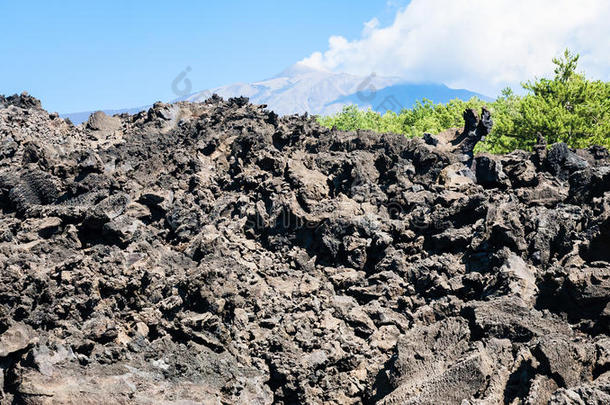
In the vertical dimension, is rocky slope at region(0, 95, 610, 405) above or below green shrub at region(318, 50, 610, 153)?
below

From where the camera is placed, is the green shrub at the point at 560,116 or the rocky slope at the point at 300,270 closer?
the rocky slope at the point at 300,270

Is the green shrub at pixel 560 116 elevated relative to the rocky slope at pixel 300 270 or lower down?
elevated

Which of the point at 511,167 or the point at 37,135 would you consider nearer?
the point at 511,167

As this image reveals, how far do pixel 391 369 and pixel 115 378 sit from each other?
482 cm

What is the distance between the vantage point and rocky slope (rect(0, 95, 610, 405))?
8.55 meters

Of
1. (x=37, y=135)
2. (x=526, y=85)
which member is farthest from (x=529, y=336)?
(x=526, y=85)

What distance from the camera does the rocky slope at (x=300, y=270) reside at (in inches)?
336

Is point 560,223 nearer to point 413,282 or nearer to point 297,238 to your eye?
point 413,282

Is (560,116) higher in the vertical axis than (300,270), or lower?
higher

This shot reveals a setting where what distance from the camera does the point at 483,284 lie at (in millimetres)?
11133

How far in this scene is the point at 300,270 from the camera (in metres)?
12.8

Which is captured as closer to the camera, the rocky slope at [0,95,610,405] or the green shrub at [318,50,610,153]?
the rocky slope at [0,95,610,405]

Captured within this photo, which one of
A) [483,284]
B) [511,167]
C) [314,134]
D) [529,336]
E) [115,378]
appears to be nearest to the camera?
[115,378]

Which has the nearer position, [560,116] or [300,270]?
[300,270]
